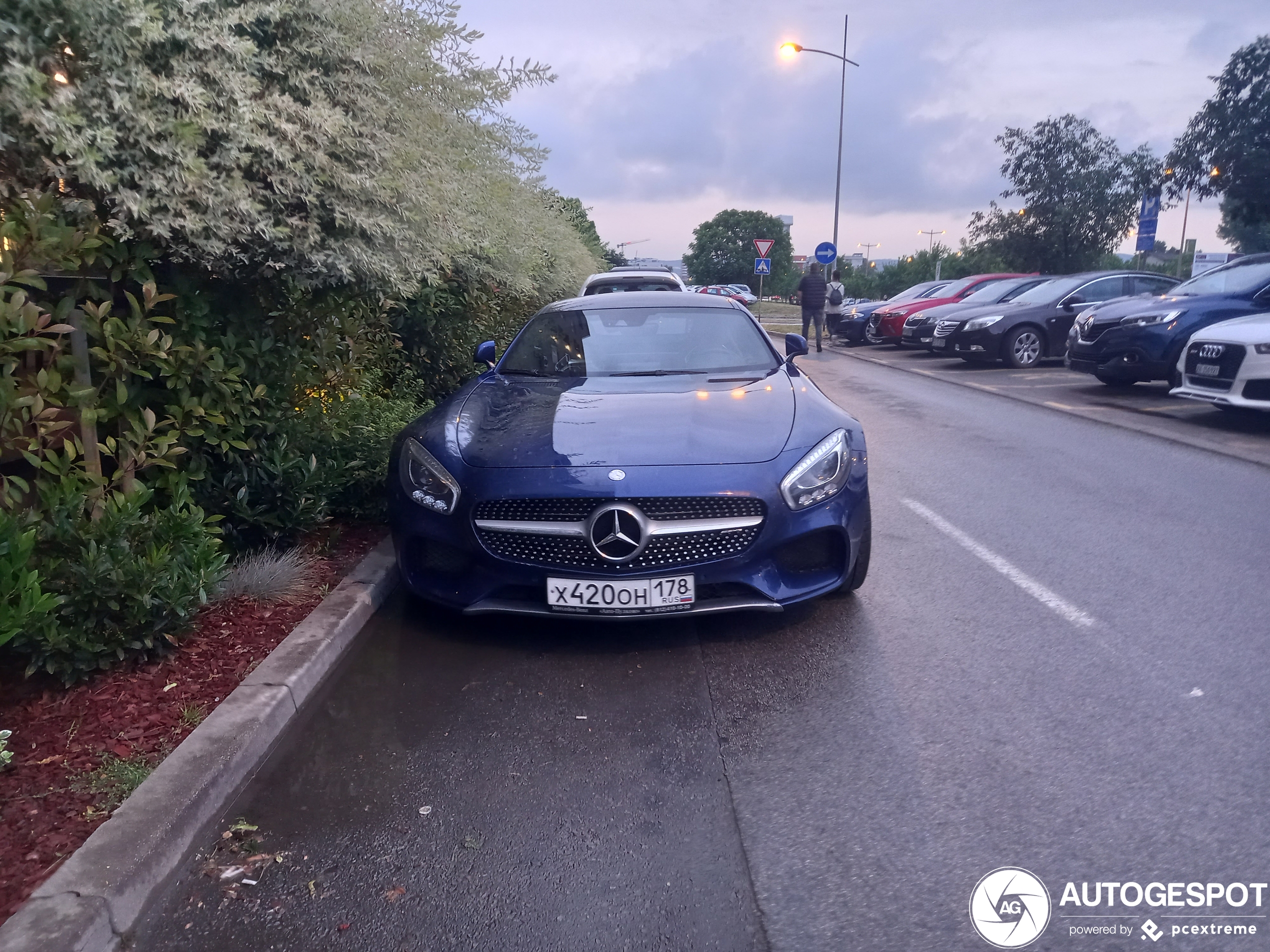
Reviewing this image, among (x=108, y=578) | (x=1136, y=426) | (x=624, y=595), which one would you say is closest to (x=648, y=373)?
(x=624, y=595)

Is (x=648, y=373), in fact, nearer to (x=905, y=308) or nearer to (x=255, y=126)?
(x=255, y=126)

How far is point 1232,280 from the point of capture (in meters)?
11.6

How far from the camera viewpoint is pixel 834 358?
68.7ft

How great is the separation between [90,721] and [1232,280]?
1265 centimetres

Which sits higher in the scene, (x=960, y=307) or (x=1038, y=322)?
(x=960, y=307)

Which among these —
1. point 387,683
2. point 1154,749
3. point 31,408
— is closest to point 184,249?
point 31,408

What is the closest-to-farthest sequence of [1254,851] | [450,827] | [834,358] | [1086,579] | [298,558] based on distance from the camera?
[1254,851]
[450,827]
[298,558]
[1086,579]
[834,358]

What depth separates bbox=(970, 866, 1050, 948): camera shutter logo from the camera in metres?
2.37

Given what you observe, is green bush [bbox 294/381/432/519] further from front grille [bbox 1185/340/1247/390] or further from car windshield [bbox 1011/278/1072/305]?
car windshield [bbox 1011/278/1072/305]

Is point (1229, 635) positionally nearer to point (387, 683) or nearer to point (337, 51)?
point (387, 683)

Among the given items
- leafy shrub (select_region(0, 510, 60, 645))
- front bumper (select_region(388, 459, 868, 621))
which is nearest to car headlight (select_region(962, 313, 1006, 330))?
front bumper (select_region(388, 459, 868, 621))

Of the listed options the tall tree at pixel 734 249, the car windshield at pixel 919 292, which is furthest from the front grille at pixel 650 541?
the tall tree at pixel 734 249

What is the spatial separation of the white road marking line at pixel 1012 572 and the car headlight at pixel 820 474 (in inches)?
51.5

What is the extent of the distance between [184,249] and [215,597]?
1.45 m
